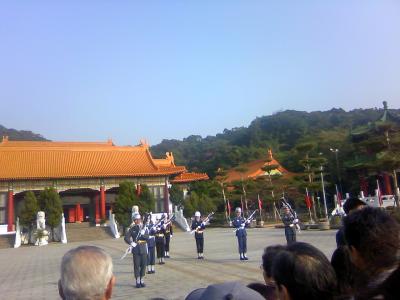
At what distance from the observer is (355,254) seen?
6.50 feet

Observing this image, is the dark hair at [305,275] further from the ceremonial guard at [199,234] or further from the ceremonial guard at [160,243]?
the ceremonial guard at [160,243]

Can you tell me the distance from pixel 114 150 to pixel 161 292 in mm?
27399

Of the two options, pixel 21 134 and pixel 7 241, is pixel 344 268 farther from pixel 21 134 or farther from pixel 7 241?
pixel 21 134

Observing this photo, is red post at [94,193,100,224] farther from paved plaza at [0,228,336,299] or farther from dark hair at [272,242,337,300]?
dark hair at [272,242,337,300]

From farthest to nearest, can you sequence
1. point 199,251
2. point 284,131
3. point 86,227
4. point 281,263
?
point 284,131 → point 86,227 → point 199,251 → point 281,263

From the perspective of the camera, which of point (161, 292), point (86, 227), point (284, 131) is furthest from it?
point (284, 131)

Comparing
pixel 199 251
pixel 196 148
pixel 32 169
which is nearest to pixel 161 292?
pixel 199 251

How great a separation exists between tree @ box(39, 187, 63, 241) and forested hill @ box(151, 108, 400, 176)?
27.1 meters

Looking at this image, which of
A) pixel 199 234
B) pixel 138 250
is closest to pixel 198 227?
pixel 199 234

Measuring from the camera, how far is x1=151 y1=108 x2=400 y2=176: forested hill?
59.1m

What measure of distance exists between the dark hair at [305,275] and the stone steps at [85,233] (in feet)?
86.7

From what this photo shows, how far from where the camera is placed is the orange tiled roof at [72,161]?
97.8 feet

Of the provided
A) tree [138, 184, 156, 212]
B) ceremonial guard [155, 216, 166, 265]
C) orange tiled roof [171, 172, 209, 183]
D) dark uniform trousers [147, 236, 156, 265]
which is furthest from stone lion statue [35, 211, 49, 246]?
dark uniform trousers [147, 236, 156, 265]

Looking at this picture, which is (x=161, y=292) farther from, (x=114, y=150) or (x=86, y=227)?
(x=114, y=150)
